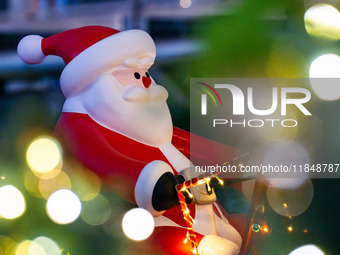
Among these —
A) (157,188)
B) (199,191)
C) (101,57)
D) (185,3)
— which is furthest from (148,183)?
(185,3)

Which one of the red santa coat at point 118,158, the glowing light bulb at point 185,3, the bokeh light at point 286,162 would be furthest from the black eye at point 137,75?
the glowing light bulb at point 185,3

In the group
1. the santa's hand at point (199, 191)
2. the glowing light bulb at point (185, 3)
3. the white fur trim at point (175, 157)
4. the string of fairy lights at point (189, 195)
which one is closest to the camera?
the string of fairy lights at point (189, 195)

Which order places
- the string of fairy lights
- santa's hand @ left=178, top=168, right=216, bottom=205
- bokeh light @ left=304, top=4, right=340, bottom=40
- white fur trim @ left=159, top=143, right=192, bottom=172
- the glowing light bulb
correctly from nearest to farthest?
1. the string of fairy lights
2. santa's hand @ left=178, top=168, right=216, bottom=205
3. white fur trim @ left=159, top=143, right=192, bottom=172
4. bokeh light @ left=304, top=4, right=340, bottom=40
5. the glowing light bulb

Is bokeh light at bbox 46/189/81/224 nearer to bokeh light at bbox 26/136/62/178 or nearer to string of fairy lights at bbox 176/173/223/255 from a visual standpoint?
bokeh light at bbox 26/136/62/178

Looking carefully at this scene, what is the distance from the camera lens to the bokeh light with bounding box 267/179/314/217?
1048 mm

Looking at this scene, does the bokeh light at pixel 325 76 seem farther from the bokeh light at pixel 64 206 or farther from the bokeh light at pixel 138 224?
the bokeh light at pixel 64 206

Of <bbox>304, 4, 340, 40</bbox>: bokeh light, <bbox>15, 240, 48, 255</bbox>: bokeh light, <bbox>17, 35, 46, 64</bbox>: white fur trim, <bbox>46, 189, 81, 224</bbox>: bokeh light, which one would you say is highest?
<bbox>304, 4, 340, 40</bbox>: bokeh light

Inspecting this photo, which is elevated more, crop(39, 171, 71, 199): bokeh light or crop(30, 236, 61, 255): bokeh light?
crop(39, 171, 71, 199): bokeh light

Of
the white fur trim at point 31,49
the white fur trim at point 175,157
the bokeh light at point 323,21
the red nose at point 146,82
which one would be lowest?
the white fur trim at point 175,157

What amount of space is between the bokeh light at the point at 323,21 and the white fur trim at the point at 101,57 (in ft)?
1.68

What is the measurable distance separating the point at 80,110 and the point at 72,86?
0.07m

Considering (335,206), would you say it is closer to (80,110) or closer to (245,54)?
(245,54)

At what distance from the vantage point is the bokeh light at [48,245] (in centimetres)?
104

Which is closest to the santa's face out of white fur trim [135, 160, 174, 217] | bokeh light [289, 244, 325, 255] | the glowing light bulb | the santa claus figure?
the santa claus figure
